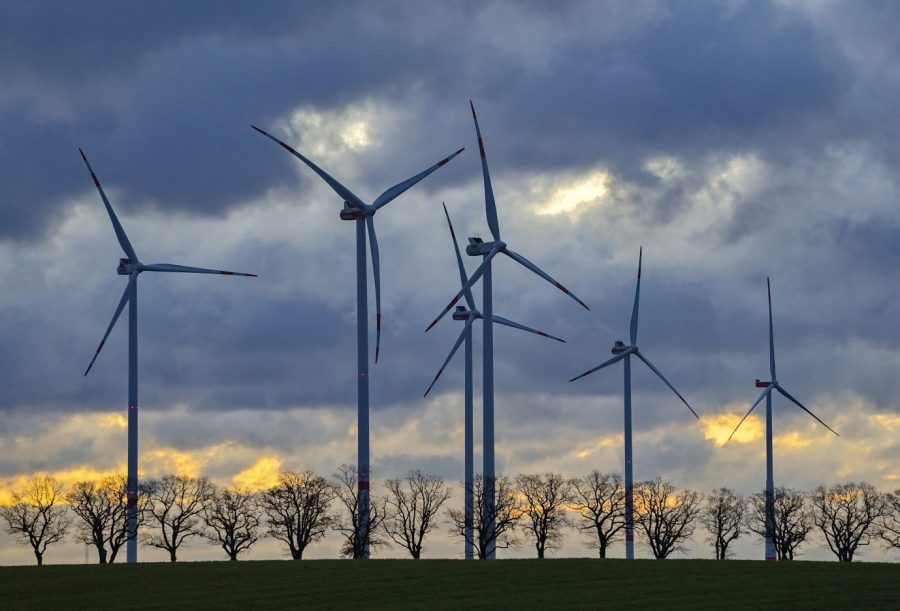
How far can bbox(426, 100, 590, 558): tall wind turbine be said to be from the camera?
134250 mm

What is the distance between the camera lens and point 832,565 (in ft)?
359

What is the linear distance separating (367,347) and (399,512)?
2410 inches

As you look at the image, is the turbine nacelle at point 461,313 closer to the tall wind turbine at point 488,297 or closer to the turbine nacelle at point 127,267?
the tall wind turbine at point 488,297

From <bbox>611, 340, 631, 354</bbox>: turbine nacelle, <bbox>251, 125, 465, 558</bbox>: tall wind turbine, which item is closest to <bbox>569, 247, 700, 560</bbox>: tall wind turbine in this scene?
<bbox>611, 340, 631, 354</bbox>: turbine nacelle

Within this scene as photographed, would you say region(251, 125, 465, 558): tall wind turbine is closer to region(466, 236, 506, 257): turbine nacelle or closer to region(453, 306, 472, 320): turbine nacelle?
region(466, 236, 506, 257): turbine nacelle

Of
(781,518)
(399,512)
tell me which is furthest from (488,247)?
(781,518)

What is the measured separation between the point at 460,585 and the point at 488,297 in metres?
46.1

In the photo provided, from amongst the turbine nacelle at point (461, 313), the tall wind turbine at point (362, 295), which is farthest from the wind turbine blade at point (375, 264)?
the turbine nacelle at point (461, 313)

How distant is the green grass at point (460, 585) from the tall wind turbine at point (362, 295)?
307 inches

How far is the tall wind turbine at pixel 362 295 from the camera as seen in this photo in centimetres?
11769

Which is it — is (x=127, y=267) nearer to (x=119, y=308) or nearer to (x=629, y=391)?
(x=119, y=308)

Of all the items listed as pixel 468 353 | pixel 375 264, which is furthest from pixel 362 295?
pixel 468 353

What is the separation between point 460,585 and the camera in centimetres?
9556

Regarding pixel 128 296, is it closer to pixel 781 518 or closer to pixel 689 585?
pixel 689 585
